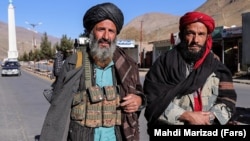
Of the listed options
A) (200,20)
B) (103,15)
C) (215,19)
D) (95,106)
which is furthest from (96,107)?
(215,19)

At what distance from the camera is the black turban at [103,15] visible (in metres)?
3.10

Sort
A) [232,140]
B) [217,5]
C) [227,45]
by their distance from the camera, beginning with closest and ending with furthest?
[232,140] < [227,45] < [217,5]

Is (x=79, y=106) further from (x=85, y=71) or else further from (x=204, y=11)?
(x=204, y=11)

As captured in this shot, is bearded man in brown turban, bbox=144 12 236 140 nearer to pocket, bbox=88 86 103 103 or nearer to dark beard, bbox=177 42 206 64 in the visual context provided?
dark beard, bbox=177 42 206 64

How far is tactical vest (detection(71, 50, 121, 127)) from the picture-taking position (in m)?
3.04

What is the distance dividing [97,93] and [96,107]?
0.10 m

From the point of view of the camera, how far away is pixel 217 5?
424 feet

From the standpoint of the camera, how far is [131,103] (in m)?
3.03

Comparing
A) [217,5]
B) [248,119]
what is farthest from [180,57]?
[217,5]

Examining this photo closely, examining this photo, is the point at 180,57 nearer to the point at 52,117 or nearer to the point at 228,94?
the point at 228,94

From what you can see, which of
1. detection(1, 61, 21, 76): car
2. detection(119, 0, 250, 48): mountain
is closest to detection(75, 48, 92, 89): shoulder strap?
detection(1, 61, 21, 76): car

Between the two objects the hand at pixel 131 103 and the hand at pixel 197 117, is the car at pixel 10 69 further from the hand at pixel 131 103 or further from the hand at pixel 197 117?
the hand at pixel 197 117

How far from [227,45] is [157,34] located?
79.3 m

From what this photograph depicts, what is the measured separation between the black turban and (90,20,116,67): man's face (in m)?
0.03
